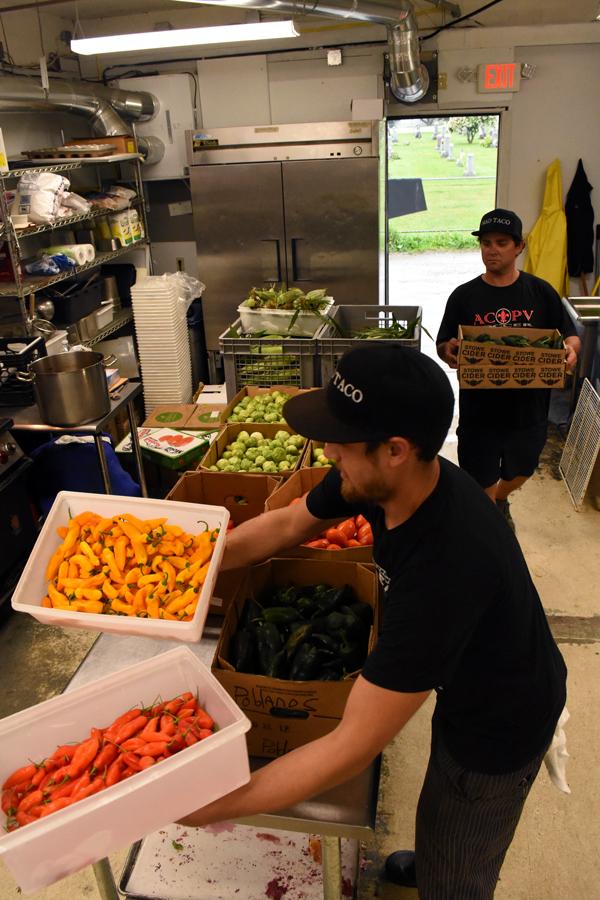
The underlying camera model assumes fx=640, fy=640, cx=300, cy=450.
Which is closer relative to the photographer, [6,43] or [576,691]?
[576,691]

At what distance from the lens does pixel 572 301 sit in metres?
5.09

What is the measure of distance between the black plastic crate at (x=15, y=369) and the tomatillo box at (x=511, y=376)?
2.28 metres

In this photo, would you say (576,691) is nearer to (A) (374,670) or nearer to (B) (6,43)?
(A) (374,670)

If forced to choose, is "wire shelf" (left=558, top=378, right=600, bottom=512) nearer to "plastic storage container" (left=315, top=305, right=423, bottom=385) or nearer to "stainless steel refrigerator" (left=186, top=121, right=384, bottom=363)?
"plastic storage container" (left=315, top=305, right=423, bottom=385)

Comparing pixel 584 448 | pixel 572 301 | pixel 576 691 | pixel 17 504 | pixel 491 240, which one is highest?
pixel 491 240

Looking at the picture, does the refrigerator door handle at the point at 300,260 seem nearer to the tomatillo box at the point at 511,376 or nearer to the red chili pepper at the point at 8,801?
the tomatillo box at the point at 511,376

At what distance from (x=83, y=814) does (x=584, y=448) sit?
3.99 metres

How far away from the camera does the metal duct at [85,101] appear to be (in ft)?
14.5

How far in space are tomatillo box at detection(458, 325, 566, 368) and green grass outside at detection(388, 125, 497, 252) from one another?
3715mm

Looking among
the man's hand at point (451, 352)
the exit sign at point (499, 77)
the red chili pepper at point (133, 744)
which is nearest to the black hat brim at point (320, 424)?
the red chili pepper at point (133, 744)

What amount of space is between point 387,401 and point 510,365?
7.26 feet

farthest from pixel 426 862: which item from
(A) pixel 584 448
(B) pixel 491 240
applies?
(A) pixel 584 448

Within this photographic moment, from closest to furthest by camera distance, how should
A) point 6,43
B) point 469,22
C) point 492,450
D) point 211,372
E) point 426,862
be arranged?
point 426,862
point 492,450
point 6,43
point 469,22
point 211,372

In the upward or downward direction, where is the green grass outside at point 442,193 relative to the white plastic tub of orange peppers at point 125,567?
upward
